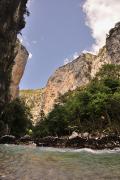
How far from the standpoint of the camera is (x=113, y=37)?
13138 cm

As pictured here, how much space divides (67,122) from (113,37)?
47.9m

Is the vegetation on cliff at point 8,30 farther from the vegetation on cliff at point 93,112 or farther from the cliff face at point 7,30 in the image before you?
the vegetation on cliff at point 93,112

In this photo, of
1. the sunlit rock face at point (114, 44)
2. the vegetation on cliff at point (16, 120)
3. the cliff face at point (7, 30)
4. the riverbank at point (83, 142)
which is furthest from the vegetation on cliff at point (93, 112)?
the sunlit rock face at point (114, 44)

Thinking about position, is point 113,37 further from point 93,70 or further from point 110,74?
point 93,70

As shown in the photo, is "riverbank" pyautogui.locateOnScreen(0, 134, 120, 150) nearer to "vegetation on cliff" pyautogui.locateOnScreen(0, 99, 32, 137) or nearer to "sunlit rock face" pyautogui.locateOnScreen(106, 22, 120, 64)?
"vegetation on cliff" pyautogui.locateOnScreen(0, 99, 32, 137)

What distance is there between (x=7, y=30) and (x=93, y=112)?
33.8 m

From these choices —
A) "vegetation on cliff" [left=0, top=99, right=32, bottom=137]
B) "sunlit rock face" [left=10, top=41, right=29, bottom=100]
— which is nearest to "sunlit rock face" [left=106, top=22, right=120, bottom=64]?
"sunlit rock face" [left=10, top=41, right=29, bottom=100]

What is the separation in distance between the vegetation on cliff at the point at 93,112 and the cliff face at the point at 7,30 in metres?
22.1

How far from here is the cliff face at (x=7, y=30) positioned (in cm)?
5221

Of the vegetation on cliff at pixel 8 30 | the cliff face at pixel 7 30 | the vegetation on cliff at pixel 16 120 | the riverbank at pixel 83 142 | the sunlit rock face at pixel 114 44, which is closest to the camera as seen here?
the riverbank at pixel 83 142

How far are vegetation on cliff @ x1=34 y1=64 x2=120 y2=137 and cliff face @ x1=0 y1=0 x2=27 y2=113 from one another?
72.6 ft

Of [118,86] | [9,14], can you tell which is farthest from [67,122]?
[9,14]

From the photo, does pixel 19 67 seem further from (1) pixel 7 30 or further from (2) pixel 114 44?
(1) pixel 7 30

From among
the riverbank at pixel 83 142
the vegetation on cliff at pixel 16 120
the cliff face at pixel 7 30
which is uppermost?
the cliff face at pixel 7 30
